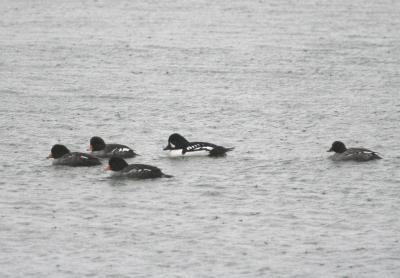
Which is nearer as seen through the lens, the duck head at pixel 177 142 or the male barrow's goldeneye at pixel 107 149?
the male barrow's goldeneye at pixel 107 149

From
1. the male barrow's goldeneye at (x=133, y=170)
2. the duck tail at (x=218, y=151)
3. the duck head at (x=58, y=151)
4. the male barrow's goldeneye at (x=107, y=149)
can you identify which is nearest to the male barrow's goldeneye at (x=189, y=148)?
the duck tail at (x=218, y=151)

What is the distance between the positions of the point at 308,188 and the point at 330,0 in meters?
35.8

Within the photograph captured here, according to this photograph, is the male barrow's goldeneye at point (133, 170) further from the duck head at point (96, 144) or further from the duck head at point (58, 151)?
the duck head at point (96, 144)

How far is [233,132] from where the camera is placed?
Answer: 2934cm

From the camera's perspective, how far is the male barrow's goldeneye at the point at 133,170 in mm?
23875

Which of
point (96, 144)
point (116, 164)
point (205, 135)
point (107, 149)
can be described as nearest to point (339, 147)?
point (205, 135)

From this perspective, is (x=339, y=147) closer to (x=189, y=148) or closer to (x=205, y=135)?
(x=189, y=148)

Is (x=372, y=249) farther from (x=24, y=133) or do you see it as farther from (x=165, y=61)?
(x=165, y=61)

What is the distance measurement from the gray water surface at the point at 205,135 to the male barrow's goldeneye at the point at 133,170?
28 centimetres

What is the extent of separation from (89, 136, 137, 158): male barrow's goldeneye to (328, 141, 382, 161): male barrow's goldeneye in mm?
5300

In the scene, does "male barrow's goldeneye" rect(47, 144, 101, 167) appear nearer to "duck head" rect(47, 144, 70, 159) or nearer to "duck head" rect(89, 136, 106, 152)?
"duck head" rect(47, 144, 70, 159)

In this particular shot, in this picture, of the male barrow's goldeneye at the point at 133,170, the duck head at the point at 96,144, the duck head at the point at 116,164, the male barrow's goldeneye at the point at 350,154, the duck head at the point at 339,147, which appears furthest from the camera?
the duck head at the point at 96,144

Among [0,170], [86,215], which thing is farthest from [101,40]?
[86,215]

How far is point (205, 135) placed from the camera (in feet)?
95.5
